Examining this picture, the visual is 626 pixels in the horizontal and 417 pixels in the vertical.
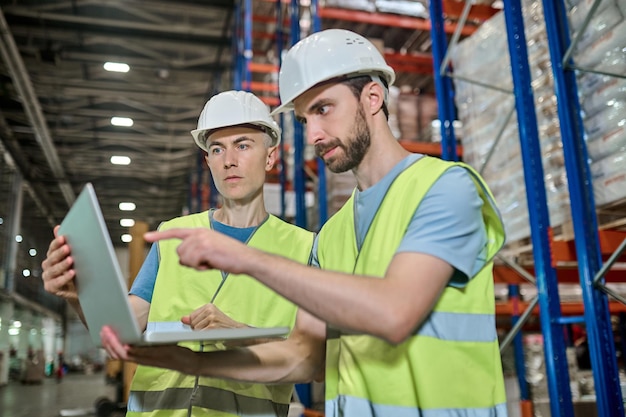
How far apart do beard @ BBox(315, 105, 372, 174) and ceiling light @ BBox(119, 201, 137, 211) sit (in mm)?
26024

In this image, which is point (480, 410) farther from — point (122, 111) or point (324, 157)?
point (122, 111)

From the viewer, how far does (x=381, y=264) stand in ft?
4.96

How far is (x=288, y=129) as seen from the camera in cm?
862

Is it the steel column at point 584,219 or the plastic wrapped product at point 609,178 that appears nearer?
the steel column at point 584,219

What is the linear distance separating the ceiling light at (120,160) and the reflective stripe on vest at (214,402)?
19718 mm

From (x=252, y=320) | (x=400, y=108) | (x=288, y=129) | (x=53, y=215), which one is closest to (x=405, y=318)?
(x=252, y=320)

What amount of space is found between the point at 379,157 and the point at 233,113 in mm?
960

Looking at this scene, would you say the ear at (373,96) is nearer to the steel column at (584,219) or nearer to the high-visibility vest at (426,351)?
the high-visibility vest at (426,351)

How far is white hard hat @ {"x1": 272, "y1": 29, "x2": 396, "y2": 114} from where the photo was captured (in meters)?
1.70

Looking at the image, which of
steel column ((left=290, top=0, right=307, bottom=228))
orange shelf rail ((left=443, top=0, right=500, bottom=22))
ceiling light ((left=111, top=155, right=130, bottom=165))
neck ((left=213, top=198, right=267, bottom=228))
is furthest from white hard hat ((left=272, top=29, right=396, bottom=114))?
ceiling light ((left=111, top=155, right=130, bottom=165))

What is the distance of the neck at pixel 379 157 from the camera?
1732 millimetres

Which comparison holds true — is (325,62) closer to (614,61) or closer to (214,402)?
(214,402)

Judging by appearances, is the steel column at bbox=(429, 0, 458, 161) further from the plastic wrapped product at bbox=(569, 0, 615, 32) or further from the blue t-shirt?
the blue t-shirt

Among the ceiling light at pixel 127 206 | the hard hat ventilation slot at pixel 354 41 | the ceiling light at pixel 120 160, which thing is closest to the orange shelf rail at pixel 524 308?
the hard hat ventilation slot at pixel 354 41
